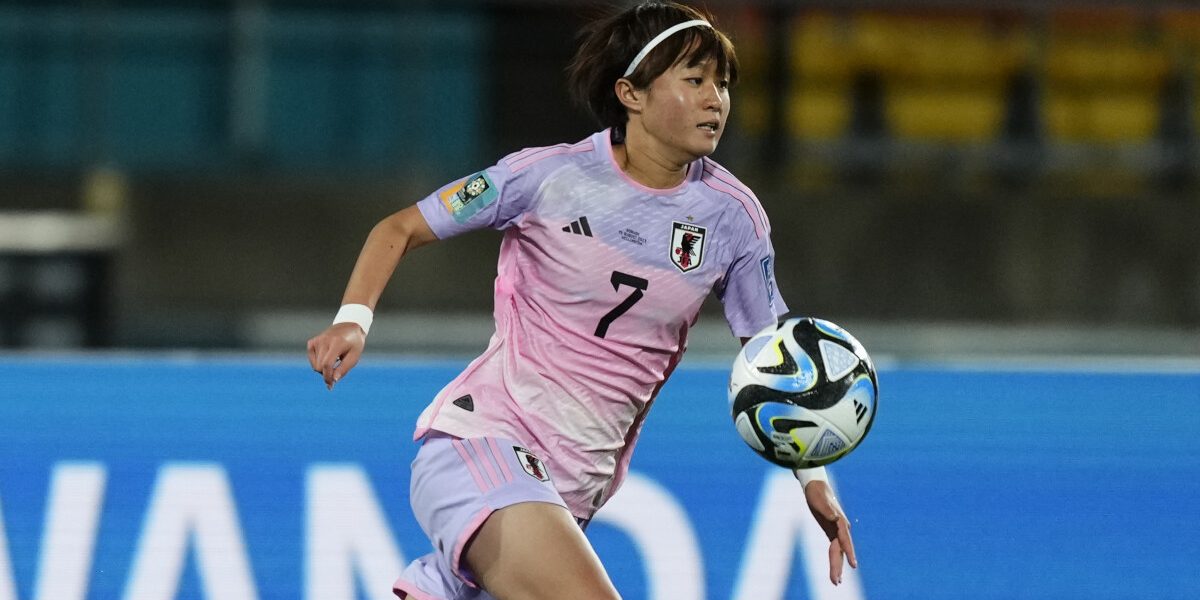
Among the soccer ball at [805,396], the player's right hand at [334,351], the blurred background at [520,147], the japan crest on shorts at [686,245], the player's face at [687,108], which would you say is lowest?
the blurred background at [520,147]

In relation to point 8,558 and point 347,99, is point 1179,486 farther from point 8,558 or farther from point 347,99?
point 347,99

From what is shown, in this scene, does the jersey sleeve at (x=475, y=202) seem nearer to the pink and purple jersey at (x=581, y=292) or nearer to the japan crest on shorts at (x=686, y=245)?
the pink and purple jersey at (x=581, y=292)

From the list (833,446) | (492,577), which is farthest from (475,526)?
(833,446)

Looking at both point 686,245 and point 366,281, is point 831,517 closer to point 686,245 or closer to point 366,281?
point 686,245

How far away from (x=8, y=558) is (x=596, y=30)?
7.50 ft

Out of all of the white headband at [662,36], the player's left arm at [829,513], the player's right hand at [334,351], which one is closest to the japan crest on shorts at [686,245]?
the white headband at [662,36]

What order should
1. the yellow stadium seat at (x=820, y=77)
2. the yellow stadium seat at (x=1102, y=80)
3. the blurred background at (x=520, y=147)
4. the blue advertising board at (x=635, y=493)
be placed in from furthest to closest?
the yellow stadium seat at (x=1102, y=80) → the yellow stadium seat at (x=820, y=77) → the blurred background at (x=520, y=147) → the blue advertising board at (x=635, y=493)

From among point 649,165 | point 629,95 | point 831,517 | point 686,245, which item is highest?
point 629,95

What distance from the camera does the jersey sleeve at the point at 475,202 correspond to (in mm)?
3771

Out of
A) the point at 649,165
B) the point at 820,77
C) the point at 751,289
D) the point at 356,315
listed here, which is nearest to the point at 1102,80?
the point at 820,77

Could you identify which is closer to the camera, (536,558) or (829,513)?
(536,558)

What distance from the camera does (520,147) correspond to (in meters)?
9.62

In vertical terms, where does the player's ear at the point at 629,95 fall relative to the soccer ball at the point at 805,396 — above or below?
above

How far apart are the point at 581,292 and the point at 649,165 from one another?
34cm
